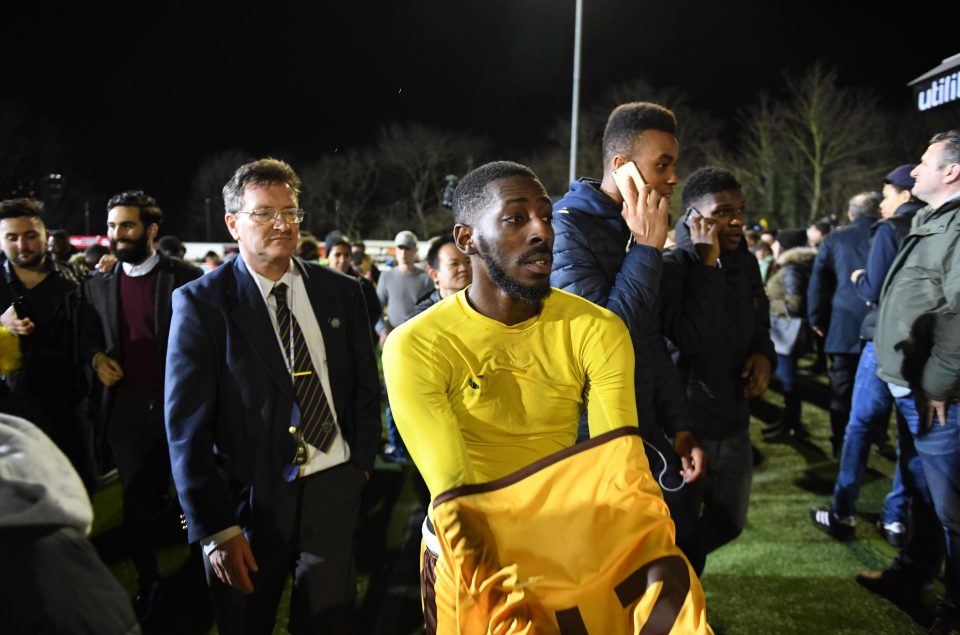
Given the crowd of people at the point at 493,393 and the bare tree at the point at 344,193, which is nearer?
the crowd of people at the point at 493,393

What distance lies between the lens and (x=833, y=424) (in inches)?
255

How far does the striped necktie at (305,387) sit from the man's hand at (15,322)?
2493 millimetres

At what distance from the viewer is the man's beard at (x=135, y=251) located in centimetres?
415

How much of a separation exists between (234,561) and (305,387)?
727mm

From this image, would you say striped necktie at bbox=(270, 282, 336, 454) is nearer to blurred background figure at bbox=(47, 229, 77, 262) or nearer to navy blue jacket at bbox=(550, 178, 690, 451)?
navy blue jacket at bbox=(550, 178, 690, 451)

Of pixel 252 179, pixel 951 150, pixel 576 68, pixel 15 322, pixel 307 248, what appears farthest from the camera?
pixel 576 68

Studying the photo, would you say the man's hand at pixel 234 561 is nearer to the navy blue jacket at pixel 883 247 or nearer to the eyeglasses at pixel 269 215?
the eyeglasses at pixel 269 215

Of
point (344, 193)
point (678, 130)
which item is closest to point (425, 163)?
point (344, 193)

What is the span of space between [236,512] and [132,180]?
6400 centimetres

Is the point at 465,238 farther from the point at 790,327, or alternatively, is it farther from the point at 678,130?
the point at 678,130

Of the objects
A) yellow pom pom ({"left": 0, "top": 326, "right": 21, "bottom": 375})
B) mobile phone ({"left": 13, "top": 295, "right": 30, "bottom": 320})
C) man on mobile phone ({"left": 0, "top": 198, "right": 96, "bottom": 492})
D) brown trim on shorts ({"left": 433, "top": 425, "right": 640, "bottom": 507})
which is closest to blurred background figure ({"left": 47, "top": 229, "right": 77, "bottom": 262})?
man on mobile phone ({"left": 0, "top": 198, "right": 96, "bottom": 492})

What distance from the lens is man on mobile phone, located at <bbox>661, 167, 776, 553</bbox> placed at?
3.19 m

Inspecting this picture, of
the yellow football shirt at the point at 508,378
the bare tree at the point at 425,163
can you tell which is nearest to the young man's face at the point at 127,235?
the yellow football shirt at the point at 508,378

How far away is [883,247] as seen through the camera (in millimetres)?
5184
